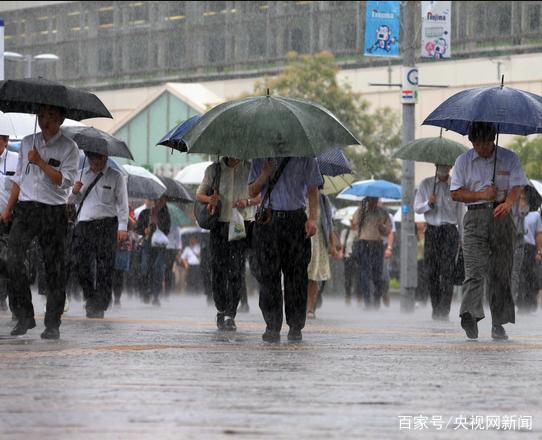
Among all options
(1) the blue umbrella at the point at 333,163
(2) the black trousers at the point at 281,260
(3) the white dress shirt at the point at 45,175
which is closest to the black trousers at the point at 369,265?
(1) the blue umbrella at the point at 333,163

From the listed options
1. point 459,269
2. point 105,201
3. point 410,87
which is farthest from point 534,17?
point 105,201

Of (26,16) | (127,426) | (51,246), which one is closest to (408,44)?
(51,246)

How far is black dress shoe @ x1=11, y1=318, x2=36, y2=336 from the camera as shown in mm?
12727

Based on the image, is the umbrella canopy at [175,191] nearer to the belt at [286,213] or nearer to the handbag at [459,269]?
the handbag at [459,269]

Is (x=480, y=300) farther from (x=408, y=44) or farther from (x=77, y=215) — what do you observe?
(x=408, y=44)

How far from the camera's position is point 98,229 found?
55.7ft

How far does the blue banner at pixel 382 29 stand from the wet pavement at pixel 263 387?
44.9ft

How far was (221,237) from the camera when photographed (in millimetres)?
14695

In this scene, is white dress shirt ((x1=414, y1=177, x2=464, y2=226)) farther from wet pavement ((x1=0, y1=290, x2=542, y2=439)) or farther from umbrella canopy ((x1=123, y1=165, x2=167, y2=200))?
umbrella canopy ((x1=123, y1=165, x2=167, y2=200))

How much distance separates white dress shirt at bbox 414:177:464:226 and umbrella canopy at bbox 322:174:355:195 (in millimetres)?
1854

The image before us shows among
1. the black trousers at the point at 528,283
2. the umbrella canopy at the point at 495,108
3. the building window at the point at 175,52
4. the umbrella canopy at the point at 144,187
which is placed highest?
the building window at the point at 175,52

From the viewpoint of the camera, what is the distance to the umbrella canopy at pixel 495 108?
44.3ft

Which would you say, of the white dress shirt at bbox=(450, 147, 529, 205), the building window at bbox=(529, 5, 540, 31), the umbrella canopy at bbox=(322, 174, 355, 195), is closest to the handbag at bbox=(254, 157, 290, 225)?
the white dress shirt at bbox=(450, 147, 529, 205)

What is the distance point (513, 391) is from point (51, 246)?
497 centimetres
